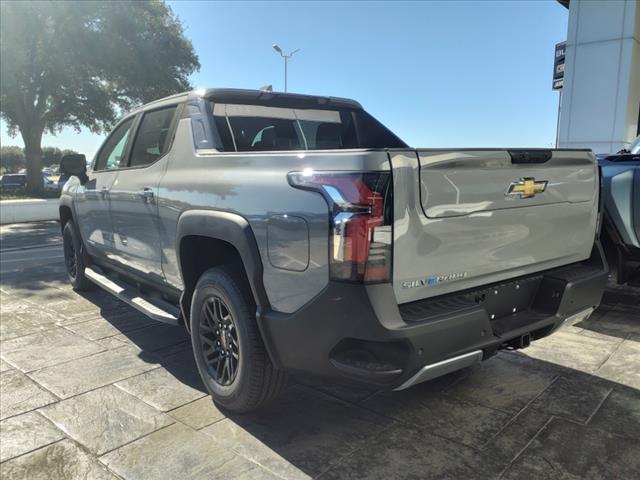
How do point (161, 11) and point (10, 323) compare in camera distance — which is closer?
point (10, 323)

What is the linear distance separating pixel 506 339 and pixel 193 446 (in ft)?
5.63

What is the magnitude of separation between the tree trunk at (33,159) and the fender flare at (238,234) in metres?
20.7

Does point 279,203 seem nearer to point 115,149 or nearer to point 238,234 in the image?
point 238,234

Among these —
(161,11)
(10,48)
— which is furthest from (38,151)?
(161,11)

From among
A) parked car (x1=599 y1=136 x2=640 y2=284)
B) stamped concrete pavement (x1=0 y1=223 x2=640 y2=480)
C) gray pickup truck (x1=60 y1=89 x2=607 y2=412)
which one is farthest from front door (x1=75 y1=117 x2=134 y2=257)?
parked car (x1=599 y1=136 x2=640 y2=284)

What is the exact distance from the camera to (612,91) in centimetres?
1196

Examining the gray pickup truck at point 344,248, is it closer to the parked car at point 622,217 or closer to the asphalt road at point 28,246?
the parked car at point 622,217

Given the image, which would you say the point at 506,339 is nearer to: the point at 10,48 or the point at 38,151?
the point at 10,48

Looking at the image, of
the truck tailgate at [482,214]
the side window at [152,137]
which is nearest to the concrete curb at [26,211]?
the side window at [152,137]

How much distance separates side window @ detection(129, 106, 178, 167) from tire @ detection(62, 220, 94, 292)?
1815mm

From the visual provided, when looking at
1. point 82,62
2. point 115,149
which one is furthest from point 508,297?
point 82,62

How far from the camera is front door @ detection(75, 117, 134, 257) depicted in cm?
452

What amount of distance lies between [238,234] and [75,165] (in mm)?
3313

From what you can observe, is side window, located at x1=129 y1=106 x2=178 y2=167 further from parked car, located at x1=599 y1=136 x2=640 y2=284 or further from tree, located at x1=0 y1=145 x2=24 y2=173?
tree, located at x1=0 y1=145 x2=24 y2=173
